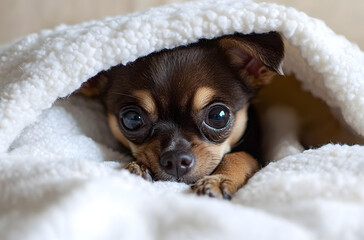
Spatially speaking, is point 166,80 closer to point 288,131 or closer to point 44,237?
point 288,131

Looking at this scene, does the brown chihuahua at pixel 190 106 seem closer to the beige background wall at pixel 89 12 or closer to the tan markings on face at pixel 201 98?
the tan markings on face at pixel 201 98

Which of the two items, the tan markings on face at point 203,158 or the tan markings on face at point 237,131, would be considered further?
the tan markings on face at point 237,131

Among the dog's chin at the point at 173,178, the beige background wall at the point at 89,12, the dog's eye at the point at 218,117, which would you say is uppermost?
the beige background wall at the point at 89,12

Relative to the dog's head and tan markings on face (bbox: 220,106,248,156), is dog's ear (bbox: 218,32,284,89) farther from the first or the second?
tan markings on face (bbox: 220,106,248,156)

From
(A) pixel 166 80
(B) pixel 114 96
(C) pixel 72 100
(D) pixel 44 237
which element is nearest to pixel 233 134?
(A) pixel 166 80

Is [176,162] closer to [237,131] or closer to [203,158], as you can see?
[203,158]

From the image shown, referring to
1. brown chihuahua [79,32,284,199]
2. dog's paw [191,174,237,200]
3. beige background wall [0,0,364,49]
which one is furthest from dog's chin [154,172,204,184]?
beige background wall [0,0,364,49]

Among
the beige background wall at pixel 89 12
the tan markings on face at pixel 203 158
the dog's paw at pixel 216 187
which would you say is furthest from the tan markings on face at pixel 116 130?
the beige background wall at pixel 89 12
